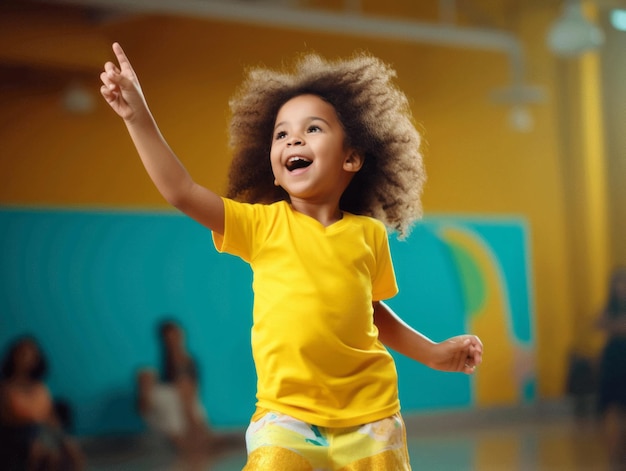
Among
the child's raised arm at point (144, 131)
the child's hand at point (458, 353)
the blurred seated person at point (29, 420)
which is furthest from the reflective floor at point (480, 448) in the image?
the child's raised arm at point (144, 131)

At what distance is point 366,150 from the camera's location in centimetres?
103

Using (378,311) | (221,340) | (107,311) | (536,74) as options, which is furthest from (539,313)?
(378,311)

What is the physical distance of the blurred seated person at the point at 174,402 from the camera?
118 inches

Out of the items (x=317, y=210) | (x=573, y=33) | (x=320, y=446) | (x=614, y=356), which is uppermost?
(x=573, y=33)

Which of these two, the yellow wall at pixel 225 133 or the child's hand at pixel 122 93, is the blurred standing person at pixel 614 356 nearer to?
the yellow wall at pixel 225 133

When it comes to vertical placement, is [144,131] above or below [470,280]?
above

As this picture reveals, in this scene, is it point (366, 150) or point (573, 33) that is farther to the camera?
point (573, 33)

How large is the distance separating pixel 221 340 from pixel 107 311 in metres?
0.42

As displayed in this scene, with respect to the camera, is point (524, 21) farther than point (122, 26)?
Yes

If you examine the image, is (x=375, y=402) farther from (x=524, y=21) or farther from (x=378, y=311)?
(x=524, y=21)

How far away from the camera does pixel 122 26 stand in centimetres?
309

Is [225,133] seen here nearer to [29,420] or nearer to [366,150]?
[29,420]

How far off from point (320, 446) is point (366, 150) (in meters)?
0.36


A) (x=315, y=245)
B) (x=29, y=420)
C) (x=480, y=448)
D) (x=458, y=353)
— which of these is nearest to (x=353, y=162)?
(x=315, y=245)
